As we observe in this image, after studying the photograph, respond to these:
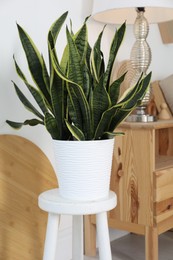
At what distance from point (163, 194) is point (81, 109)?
0.64 metres

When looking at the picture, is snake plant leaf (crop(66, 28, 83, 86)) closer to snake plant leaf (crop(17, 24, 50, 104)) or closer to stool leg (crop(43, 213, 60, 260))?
snake plant leaf (crop(17, 24, 50, 104))

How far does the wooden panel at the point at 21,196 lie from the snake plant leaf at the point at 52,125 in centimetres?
29

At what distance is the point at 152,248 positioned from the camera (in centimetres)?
165

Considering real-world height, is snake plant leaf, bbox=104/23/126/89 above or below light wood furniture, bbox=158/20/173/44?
below

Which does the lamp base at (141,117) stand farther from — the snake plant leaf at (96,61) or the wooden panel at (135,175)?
the snake plant leaf at (96,61)

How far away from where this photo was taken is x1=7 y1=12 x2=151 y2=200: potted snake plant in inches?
46.9

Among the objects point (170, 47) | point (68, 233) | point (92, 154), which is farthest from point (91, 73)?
point (170, 47)

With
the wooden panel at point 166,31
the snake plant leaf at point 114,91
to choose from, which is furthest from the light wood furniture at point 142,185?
the wooden panel at point 166,31

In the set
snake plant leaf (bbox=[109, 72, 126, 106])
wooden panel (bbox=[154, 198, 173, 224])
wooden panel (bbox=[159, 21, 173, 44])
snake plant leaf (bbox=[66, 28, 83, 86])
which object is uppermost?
wooden panel (bbox=[159, 21, 173, 44])

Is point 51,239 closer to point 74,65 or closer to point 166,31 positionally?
point 74,65

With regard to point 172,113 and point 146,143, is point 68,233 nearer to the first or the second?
point 146,143

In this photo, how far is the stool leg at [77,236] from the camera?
1385mm

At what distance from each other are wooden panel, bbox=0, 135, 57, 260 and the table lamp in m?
0.47

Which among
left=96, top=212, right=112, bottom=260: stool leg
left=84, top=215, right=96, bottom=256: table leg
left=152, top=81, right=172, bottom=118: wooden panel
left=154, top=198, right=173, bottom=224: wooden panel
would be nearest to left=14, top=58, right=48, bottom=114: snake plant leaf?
left=96, top=212, right=112, bottom=260: stool leg
